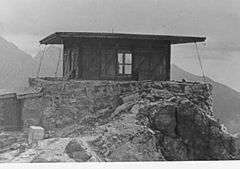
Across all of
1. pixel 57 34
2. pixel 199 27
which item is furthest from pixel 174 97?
pixel 57 34

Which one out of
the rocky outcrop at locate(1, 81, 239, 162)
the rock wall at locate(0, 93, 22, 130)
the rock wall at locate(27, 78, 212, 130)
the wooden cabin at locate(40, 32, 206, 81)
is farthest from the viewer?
the wooden cabin at locate(40, 32, 206, 81)

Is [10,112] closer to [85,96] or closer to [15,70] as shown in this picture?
[85,96]

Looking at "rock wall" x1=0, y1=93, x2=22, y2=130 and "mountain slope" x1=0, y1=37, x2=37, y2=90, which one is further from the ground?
"mountain slope" x1=0, y1=37, x2=37, y2=90

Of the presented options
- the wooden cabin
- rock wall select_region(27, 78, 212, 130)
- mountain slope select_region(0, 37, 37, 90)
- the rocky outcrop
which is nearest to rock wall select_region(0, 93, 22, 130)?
rock wall select_region(27, 78, 212, 130)

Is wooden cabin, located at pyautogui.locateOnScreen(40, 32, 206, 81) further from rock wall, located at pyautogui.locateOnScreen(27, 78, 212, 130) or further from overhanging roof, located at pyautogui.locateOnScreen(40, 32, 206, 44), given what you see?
rock wall, located at pyautogui.locateOnScreen(27, 78, 212, 130)

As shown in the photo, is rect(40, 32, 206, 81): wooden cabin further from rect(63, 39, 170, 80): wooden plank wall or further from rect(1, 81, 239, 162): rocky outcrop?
rect(1, 81, 239, 162): rocky outcrop

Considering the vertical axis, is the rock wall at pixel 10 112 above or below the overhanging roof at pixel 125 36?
below

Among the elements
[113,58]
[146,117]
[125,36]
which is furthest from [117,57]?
[146,117]

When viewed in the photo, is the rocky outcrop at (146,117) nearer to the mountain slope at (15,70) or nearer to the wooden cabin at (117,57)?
the wooden cabin at (117,57)

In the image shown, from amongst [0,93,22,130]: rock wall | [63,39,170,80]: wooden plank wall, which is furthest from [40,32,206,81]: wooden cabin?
[0,93,22,130]: rock wall

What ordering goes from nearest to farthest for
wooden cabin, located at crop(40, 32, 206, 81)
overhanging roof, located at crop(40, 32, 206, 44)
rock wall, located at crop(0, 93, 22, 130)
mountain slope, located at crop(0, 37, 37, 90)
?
overhanging roof, located at crop(40, 32, 206, 44) → rock wall, located at crop(0, 93, 22, 130) → wooden cabin, located at crop(40, 32, 206, 81) → mountain slope, located at crop(0, 37, 37, 90)

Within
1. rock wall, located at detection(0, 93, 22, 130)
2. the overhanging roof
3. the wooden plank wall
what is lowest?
A: rock wall, located at detection(0, 93, 22, 130)

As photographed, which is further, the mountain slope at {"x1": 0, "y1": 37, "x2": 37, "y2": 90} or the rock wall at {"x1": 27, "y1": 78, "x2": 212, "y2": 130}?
the mountain slope at {"x1": 0, "y1": 37, "x2": 37, "y2": 90}

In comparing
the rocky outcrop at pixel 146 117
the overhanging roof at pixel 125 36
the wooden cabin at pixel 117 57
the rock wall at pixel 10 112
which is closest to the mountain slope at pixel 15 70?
the wooden cabin at pixel 117 57
